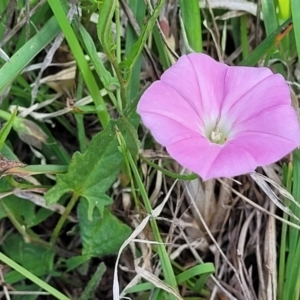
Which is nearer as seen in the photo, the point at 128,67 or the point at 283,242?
the point at 128,67

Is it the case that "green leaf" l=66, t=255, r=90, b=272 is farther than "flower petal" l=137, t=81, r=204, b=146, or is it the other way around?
"green leaf" l=66, t=255, r=90, b=272

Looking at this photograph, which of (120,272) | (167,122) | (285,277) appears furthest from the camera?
(120,272)

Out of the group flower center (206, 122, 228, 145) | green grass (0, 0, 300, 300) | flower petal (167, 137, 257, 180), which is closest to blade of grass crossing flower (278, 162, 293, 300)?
green grass (0, 0, 300, 300)

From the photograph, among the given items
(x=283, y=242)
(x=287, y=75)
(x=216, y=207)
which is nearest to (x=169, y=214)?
(x=216, y=207)

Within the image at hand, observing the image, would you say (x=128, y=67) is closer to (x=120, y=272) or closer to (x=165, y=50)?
(x=165, y=50)

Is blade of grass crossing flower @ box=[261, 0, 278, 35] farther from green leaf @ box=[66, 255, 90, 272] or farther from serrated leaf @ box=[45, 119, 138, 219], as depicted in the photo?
green leaf @ box=[66, 255, 90, 272]

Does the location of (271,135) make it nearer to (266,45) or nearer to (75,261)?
(266,45)

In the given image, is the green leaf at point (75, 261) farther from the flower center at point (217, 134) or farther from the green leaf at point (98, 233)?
the flower center at point (217, 134)
